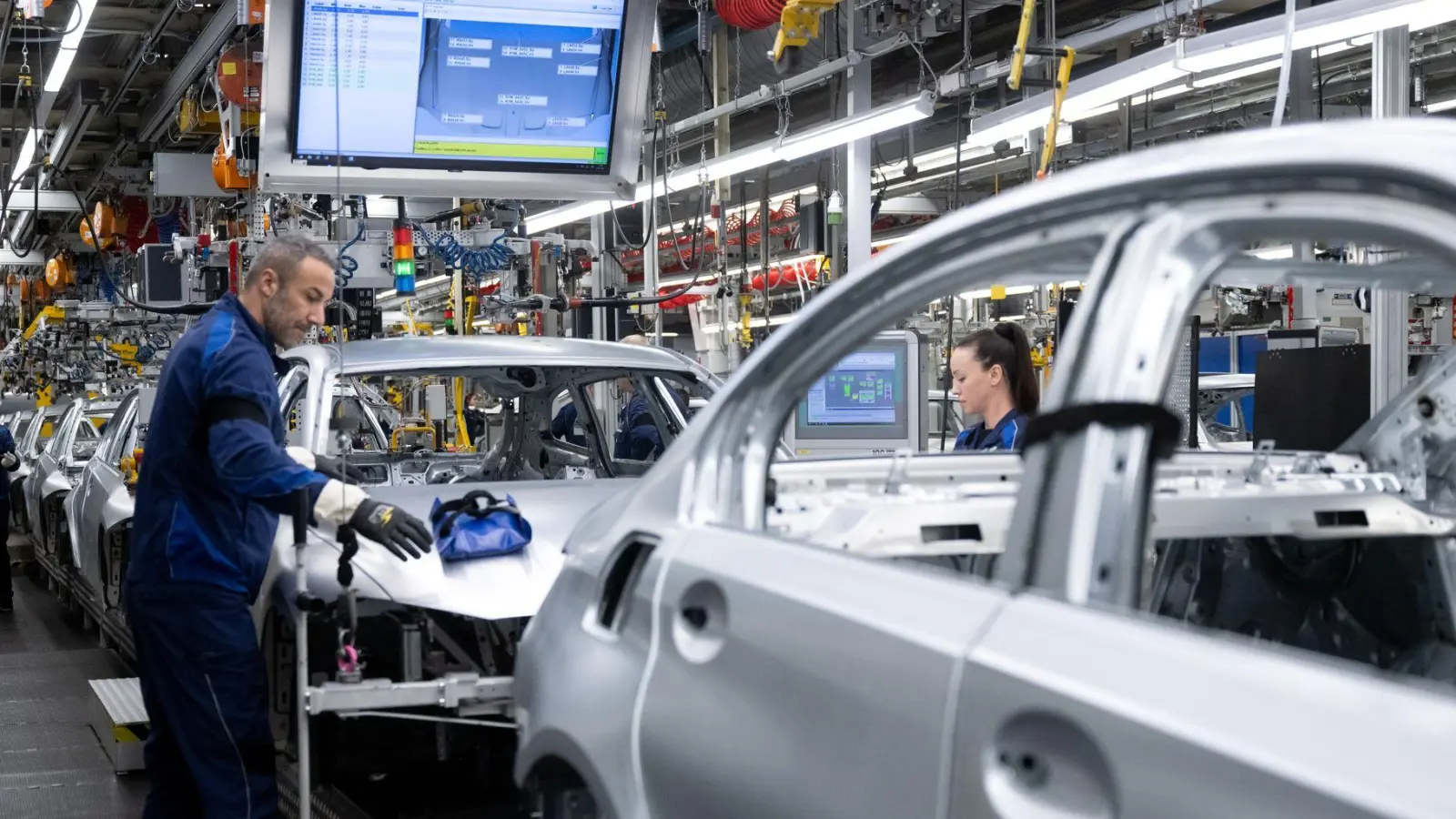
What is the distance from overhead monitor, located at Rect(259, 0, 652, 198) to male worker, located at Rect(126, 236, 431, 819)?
Answer: 1471 millimetres

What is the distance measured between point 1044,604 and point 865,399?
20.9 ft

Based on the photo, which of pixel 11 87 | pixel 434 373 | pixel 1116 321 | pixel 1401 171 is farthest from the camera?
pixel 11 87

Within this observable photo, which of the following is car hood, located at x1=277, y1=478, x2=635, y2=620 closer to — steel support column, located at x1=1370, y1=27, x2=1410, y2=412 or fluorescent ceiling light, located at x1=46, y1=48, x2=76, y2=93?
steel support column, located at x1=1370, y1=27, x2=1410, y2=412

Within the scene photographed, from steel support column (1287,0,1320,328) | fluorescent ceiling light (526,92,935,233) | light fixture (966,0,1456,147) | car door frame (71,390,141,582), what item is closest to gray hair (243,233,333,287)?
fluorescent ceiling light (526,92,935,233)

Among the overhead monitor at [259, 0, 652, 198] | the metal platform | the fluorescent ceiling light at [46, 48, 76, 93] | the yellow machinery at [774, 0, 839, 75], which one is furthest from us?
the fluorescent ceiling light at [46, 48, 76, 93]

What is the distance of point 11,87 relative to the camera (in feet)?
48.7

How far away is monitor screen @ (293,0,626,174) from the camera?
5.12m

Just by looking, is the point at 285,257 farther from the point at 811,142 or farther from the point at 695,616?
the point at 811,142

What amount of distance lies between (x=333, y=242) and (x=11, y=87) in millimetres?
10348

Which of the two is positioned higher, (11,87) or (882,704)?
(11,87)

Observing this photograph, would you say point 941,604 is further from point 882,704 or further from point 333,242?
point 333,242

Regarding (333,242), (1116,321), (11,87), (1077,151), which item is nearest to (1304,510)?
(1116,321)

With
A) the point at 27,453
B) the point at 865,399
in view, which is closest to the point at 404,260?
the point at 865,399

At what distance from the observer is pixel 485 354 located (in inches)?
189
